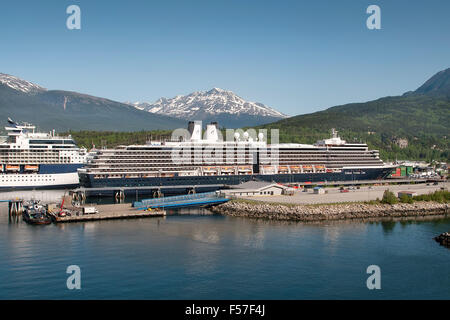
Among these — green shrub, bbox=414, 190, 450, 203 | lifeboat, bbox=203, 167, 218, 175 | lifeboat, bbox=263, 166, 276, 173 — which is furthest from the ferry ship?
green shrub, bbox=414, 190, 450, 203

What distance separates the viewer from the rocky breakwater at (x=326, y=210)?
129 ft

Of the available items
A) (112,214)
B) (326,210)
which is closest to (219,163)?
(326,210)

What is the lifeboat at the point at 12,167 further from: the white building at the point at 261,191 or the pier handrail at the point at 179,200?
the white building at the point at 261,191

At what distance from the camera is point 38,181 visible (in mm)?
55781

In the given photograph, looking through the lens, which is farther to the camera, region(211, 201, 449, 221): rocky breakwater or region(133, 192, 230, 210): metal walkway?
region(133, 192, 230, 210): metal walkway

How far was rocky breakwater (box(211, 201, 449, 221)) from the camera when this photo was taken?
39.3m

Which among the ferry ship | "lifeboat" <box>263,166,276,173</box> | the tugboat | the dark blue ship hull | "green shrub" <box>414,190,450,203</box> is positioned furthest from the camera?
"lifeboat" <box>263,166,276,173</box>

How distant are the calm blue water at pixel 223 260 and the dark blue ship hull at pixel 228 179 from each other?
15.9m

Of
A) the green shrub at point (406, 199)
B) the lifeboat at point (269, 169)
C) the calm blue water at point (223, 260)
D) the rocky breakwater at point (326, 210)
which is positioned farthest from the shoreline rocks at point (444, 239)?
the lifeboat at point (269, 169)

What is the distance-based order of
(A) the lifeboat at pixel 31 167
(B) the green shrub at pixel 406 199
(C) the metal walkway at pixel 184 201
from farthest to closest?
(A) the lifeboat at pixel 31 167
(B) the green shrub at pixel 406 199
(C) the metal walkway at pixel 184 201

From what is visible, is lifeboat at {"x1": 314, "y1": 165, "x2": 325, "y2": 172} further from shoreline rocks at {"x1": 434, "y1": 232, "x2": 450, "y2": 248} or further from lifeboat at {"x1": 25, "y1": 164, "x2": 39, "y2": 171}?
lifeboat at {"x1": 25, "y1": 164, "x2": 39, "y2": 171}

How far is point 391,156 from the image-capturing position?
107062mm

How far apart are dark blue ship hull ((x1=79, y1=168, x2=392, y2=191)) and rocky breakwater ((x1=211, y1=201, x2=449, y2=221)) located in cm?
1251

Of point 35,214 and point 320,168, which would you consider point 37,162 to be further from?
point 320,168
